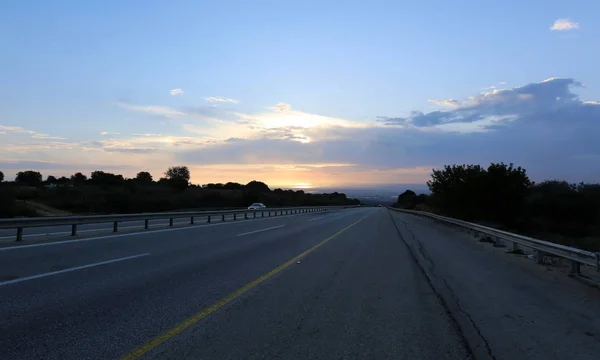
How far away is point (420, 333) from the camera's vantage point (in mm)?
6363

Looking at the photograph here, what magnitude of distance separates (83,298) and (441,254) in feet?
39.5

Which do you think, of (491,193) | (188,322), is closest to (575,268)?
(188,322)

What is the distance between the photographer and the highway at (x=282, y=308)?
18.4 ft

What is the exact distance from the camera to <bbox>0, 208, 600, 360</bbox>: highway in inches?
221

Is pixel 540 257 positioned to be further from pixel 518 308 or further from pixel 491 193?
pixel 491 193

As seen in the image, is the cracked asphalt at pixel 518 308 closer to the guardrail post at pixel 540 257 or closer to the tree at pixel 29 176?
the guardrail post at pixel 540 257

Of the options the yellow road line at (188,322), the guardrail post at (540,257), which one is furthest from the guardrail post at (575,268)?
the yellow road line at (188,322)

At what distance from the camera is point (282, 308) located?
761cm

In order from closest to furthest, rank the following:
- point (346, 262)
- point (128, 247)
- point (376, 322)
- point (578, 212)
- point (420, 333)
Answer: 1. point (420, 333)
2. point (376, 322)
3. point (346, 262)
4. point (128, 247)
5. point (578, 212)

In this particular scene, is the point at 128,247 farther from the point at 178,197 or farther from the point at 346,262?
the point at 178,197

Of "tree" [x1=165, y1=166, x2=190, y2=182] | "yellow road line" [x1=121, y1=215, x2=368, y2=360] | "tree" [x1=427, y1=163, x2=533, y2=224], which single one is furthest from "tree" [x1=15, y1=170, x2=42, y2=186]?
"yellow road line" [x1=121, y1=215, x2=368, y2=360]

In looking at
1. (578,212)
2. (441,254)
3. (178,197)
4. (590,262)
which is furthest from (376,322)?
(178,197)

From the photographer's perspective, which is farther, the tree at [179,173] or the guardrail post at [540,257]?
the tree at [179,173]

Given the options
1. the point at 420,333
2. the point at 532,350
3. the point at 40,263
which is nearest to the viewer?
the point at 532,350
